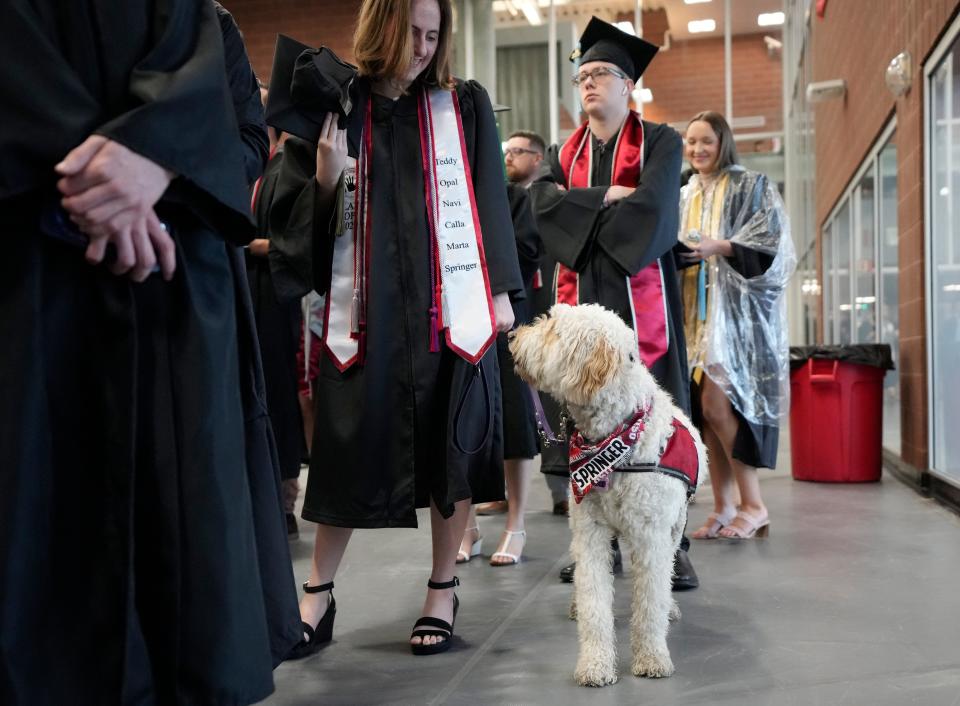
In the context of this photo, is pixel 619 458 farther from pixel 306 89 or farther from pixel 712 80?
pixel 712 80

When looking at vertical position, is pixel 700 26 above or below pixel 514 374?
above

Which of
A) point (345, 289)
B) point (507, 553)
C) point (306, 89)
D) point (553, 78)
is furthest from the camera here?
point (553, 78)

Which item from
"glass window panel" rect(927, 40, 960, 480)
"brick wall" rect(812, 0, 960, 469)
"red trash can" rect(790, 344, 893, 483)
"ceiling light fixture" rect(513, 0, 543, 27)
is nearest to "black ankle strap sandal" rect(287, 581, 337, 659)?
"glass window panel" rect(927, 40, 960, 480)

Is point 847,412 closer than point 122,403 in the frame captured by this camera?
No

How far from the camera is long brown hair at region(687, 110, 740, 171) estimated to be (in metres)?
4.59

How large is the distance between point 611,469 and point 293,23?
11.7 m

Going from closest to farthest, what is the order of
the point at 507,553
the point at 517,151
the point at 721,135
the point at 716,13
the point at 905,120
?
the point at 507,553 < the point at 721,135 < the point at 517,151 < the point at 905,120 < the point at 716,13

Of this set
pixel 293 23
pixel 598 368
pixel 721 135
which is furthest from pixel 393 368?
pixel 293 23

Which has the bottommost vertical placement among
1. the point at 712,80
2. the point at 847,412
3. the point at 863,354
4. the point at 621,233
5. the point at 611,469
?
the point at 847,412

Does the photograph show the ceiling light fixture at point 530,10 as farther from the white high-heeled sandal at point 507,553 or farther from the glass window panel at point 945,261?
the white high-heeled sandal at point 507,553

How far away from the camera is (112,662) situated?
4.49 ft

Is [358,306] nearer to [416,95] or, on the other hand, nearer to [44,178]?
[416,95]

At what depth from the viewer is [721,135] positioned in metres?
4.64

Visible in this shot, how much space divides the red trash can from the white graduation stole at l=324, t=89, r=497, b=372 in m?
4.65
